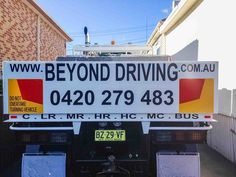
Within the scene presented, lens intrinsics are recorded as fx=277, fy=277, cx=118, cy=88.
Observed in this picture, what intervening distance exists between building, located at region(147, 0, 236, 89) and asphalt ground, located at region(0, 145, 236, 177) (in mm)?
1822

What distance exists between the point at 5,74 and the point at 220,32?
6099 mm

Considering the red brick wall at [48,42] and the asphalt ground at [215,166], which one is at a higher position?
the red brick wall at [48,42]

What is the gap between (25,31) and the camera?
→ 12984 mm

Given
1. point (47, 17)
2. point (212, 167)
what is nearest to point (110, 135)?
point (212, 167)

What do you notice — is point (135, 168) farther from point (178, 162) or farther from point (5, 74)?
point (5, 74)

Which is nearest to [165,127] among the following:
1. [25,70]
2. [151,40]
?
[25,70]

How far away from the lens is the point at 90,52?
8.22 meters

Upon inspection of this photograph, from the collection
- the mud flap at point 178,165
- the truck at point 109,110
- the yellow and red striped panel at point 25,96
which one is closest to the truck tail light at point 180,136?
the truck at point 109,110

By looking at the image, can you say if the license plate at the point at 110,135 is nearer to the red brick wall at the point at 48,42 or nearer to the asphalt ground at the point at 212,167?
the asphalt ground at the point at 212,167

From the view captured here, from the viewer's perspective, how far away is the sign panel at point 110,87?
12.6 feet

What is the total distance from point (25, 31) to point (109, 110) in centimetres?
1045

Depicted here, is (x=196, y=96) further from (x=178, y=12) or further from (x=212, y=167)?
(x=178, y=12)

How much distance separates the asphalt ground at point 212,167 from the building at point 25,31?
18.6ft

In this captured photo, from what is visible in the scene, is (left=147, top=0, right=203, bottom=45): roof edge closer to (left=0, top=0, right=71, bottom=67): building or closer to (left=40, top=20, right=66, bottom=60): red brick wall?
(left=0, top=0, right=71, bottom=67): building
